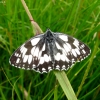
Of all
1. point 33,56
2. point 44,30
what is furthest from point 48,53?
point 44,30

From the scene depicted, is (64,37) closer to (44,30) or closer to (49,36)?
(49,36)

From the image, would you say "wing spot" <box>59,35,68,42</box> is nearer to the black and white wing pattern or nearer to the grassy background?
the black and white wing pattern

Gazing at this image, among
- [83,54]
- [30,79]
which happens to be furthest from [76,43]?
[30,79]

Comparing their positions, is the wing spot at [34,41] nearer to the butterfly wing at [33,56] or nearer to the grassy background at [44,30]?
the butterfly wing at [33,56]

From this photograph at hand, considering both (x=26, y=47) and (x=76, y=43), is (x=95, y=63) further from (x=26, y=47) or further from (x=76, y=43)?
(x=26, y=47)

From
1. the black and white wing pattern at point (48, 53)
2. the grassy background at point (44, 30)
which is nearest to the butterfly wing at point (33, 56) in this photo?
the black and white wing pattern at point (48, 53)

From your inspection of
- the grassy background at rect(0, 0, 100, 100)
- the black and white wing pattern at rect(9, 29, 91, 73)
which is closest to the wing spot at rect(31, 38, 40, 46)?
the black and white wing pattern at rect(9, 29, 91, 73)
